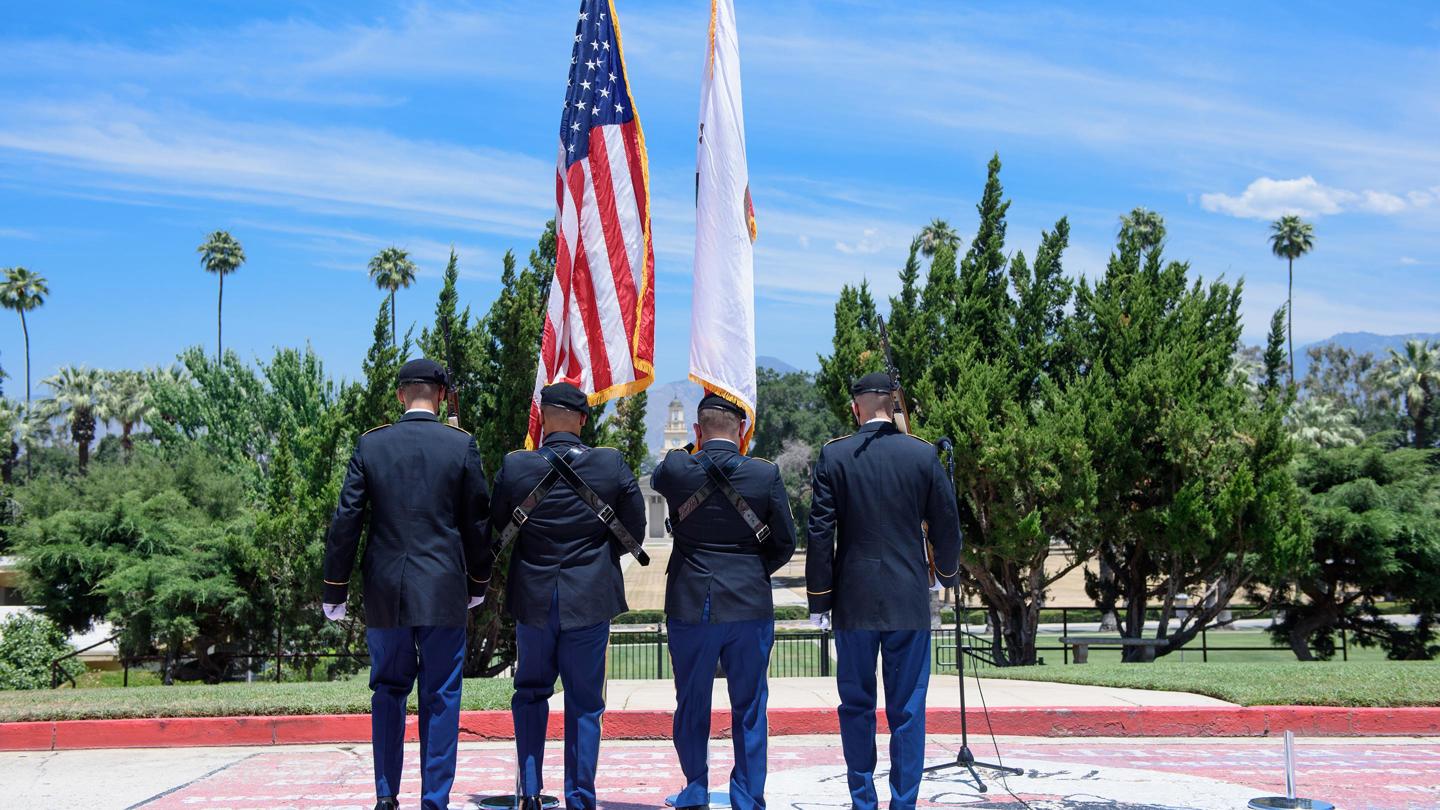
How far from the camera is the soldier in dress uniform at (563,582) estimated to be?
6.30 m

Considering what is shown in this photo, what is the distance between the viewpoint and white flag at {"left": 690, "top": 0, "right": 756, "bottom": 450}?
9102 mm

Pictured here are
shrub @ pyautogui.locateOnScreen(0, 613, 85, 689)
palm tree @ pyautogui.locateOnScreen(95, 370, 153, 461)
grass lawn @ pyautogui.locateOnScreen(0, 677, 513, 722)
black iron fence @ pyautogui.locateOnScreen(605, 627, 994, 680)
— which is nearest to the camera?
grass lawn @ pyautogui.locateOnScreen(0, 677, 513, 722)

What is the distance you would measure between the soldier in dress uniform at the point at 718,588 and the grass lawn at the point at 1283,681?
19.9ft

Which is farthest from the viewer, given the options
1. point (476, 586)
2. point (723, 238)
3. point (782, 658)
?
point (782, 658)

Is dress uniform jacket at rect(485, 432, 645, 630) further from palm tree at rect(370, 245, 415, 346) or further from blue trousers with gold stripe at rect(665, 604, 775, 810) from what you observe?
palm tree at rect(370, 245, 415, 346)

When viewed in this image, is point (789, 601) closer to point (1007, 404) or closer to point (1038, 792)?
point (1007, 404)

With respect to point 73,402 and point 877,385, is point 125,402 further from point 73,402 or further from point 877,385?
point 877,385

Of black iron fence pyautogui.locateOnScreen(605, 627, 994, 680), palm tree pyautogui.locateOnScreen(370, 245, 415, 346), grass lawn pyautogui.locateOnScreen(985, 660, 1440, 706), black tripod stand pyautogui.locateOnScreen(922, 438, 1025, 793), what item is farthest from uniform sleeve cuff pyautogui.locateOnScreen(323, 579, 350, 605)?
palm tree pyautogui.locateOnScreen(370, 245, 415, 346)

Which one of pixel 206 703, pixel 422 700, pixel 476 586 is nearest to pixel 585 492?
pixel 476 586

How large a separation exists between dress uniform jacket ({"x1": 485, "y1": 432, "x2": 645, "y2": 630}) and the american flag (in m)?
2.68

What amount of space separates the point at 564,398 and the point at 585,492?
0.56 meters

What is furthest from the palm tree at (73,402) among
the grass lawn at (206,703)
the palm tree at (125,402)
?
the grass lawn at (206,703)

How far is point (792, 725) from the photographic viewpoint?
1012 cm

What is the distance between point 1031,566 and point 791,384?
252 ft
